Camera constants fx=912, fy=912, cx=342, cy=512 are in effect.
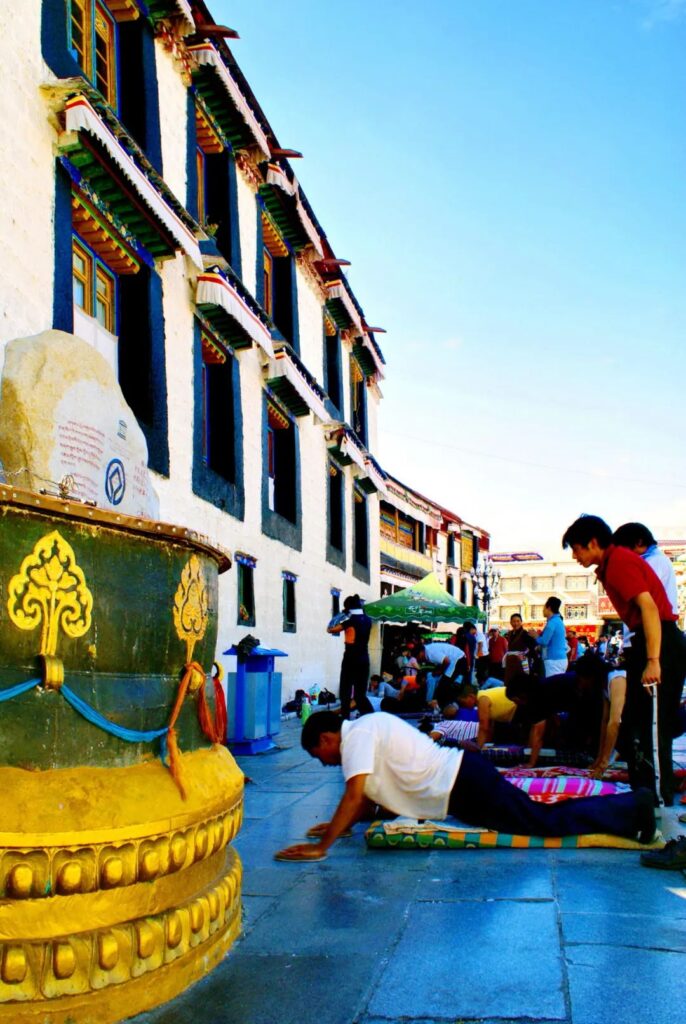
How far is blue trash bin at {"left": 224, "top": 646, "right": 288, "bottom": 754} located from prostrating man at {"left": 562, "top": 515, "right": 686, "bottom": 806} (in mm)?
4825

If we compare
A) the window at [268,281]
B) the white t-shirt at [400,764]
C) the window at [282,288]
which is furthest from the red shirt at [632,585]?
the window at [282,288]

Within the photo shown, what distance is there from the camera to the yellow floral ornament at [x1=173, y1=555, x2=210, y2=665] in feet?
9.64

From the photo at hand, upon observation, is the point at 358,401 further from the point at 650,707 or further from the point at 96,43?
the point at 650,707

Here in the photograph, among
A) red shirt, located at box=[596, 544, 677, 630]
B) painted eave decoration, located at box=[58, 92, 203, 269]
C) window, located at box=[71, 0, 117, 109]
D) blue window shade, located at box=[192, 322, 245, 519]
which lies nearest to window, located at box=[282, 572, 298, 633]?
blue window shade, located at box=[192, 322, 245, 519]

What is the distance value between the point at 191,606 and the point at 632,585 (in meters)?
2.91

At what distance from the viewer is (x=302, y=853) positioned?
14.1 feet

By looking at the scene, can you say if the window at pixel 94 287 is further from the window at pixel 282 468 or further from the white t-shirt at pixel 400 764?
the window at pixel 282 468

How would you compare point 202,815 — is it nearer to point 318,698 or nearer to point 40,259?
point 40,259

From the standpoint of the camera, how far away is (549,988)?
2562mm

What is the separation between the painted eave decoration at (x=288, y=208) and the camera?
1569 cm

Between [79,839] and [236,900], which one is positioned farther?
[236,900]

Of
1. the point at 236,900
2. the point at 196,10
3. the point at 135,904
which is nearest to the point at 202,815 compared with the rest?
the point at 135,904

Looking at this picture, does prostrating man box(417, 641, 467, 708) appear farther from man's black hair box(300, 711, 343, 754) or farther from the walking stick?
man's black hair box(300, 711, 343, 754)

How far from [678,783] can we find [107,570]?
189 inches
